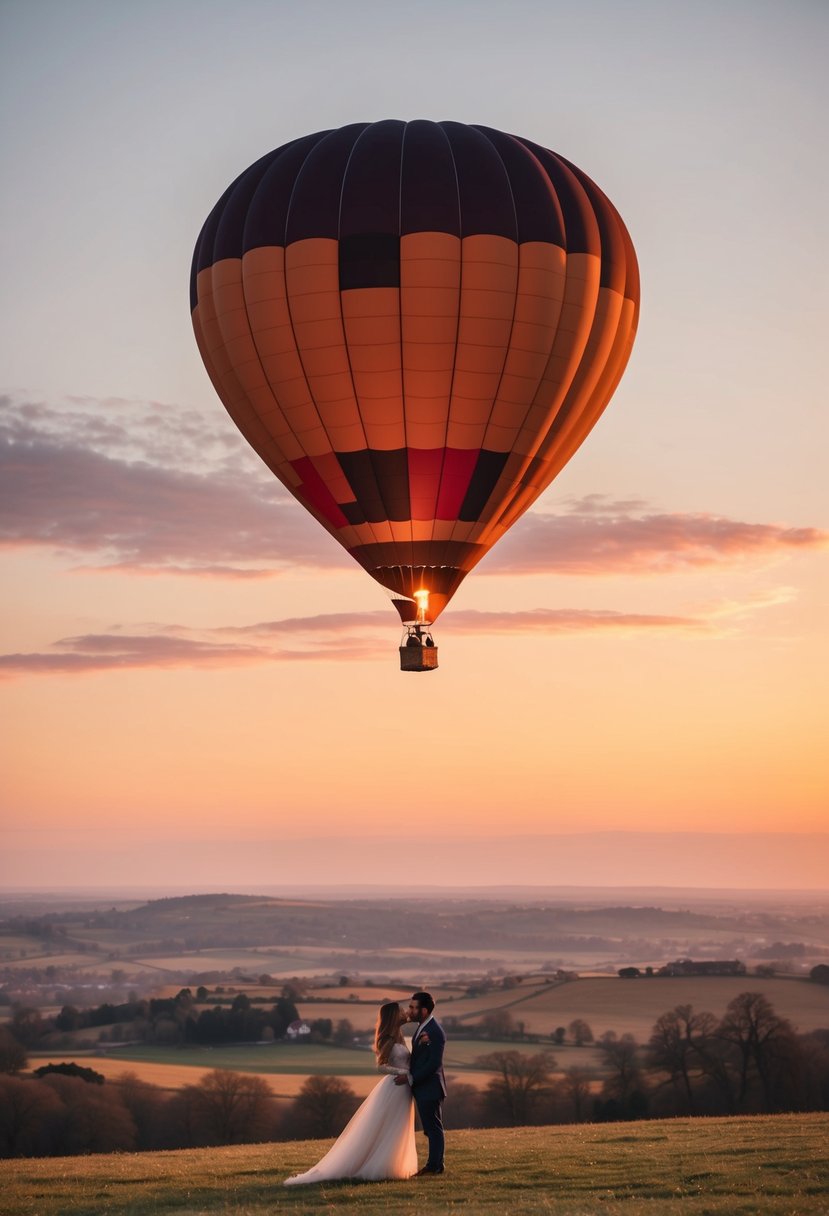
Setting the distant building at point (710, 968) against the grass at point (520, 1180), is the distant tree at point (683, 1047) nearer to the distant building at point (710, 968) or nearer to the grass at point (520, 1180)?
the distant building at point (710, 968)

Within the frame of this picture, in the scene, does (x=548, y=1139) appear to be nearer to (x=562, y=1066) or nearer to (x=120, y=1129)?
(x=120, y=1129)

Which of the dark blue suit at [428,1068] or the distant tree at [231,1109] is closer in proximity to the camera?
the dark blue suit at [428,1068]

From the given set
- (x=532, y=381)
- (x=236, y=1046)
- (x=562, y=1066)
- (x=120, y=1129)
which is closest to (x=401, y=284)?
(x=532, y=381)

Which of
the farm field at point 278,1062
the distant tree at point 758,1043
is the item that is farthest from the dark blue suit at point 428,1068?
the farm field at point 278,1062

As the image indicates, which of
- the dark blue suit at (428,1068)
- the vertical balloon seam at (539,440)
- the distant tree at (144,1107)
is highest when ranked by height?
the vertical balloon seam at (539,440)

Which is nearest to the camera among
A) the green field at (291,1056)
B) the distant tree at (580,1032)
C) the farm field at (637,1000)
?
the green field at (291,1056)

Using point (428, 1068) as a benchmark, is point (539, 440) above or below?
above

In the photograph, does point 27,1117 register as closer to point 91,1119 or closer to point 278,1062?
point 91,1119

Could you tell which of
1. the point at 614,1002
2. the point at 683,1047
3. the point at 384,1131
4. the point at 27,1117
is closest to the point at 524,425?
the point at 384,1131
